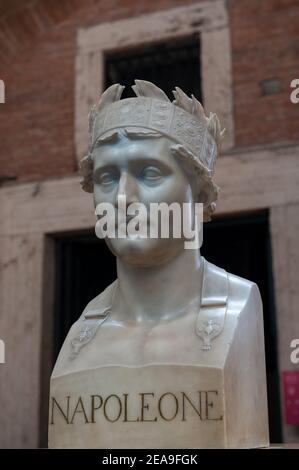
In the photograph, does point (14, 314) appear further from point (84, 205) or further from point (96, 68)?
point (96, 68)

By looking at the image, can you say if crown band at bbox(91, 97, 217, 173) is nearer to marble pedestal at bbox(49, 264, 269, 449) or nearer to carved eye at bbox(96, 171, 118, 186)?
carved eye at bbox(96, 171, 118, 186)

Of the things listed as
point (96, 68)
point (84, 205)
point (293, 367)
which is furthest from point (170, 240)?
point (96, 68)

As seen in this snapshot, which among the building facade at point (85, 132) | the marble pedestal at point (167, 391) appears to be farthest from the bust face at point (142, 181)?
the building facade at point (85, 132)

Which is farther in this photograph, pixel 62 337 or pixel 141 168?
pixel 62 337

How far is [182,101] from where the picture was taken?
294cm

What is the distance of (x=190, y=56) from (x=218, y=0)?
0.52m

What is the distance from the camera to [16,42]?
6.28m

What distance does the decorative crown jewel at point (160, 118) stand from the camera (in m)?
2.83

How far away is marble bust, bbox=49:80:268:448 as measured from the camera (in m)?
2.60

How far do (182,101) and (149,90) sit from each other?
141mm
